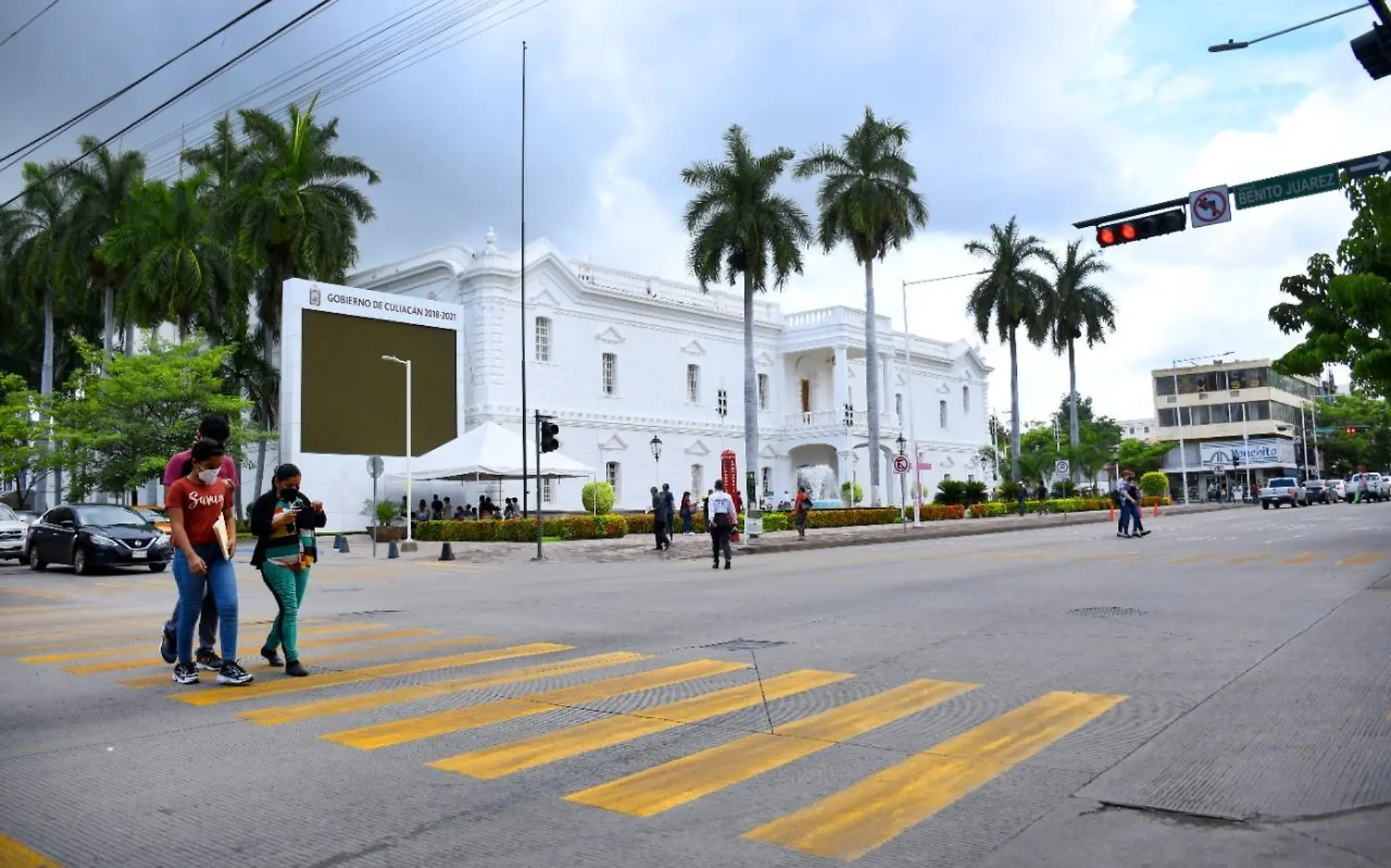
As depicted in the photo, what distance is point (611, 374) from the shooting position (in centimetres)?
5088

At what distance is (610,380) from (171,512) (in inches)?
1692

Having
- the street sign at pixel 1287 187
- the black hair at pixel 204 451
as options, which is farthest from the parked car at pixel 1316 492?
the black hair at pixel 204 451

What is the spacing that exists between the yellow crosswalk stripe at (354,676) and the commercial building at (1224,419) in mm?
94772

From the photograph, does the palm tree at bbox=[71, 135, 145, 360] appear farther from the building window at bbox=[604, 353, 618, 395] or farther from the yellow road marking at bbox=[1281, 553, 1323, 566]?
the yellow road marking at bbox=[1281, 553, 1323, 566]

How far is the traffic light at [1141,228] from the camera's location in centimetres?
1806

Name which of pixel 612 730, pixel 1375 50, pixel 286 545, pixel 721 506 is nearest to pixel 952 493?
pixel 721 506

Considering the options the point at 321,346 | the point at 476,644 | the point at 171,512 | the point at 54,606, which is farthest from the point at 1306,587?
the point at 321,346

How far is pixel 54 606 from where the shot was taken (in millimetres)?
15586

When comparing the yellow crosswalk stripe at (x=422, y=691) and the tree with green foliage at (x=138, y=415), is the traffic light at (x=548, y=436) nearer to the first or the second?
the tree with green foliage at (x=138, y=415)

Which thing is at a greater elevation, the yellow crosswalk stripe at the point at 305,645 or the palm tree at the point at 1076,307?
the palm tree at the point at 1076,307

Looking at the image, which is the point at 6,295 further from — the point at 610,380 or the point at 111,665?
the point at 111,665

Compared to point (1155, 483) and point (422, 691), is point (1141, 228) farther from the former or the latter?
point (1155, 483)

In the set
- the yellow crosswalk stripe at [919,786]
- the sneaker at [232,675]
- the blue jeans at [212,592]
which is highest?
the blue jeans at [212,592]

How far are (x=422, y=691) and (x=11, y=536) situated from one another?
25.4 metres
